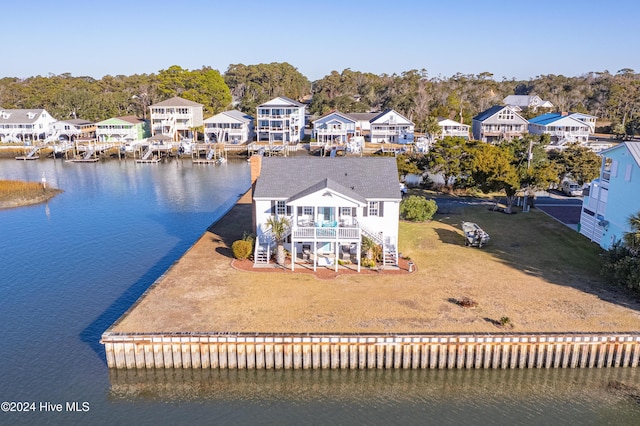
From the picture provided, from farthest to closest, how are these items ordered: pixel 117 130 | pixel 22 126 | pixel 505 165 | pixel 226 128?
pixel 22 126 → pixel 226 128 → pixel 117 130 → pixel 505 165

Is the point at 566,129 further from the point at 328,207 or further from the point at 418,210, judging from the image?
the point at 328,207

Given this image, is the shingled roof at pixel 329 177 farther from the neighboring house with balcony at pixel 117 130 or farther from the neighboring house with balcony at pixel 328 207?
the neighboring house with balcony at pixel 117 130

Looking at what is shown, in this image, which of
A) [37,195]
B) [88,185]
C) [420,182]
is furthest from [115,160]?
[420,182]

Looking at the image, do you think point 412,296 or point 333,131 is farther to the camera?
point 333,131

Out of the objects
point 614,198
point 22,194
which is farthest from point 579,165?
point 22,194

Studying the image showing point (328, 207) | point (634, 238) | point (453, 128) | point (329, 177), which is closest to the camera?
point (634, 238)

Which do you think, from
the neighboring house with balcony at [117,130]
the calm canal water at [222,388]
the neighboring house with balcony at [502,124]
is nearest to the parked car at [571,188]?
the calm canal water at [222,388]

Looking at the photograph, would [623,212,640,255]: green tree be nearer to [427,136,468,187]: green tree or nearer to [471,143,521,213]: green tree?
[471,143,521,213]: green tree
